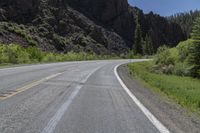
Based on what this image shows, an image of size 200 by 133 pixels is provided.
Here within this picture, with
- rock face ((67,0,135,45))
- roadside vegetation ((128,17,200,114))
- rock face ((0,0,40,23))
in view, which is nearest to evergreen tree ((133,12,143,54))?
rock face ((67,0,135,45))

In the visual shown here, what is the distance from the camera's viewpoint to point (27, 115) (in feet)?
29.8

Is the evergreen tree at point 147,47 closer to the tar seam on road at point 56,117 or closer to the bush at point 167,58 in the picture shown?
the bush at point 167,58

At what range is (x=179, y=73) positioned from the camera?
142 ft

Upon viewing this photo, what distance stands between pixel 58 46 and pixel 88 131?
77185mm

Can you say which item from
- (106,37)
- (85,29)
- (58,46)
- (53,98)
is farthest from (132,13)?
(53,98)

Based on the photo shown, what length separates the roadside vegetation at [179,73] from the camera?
49.9ft

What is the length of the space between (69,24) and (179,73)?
186 feet

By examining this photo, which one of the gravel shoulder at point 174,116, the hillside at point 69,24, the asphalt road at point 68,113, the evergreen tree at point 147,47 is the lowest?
the evergreen tree at point 147,47

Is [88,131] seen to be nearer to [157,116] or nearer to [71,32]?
[157,116]

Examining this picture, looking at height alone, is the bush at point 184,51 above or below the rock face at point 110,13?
below

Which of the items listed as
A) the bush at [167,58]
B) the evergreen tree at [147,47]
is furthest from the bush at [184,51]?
the evergreen tree at [147,47]

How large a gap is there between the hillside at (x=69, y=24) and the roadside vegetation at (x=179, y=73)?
97.8 ft

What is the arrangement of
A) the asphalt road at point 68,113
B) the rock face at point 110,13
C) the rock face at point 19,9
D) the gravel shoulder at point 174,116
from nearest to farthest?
the asphalt road at point 68,113 → the gravel shoulder at point 174,116 → the rock face at point 19,9 → the rock face at point 110,13

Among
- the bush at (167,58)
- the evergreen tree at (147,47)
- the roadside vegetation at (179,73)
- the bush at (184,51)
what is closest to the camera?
the roadside vegetation at (179,73)
